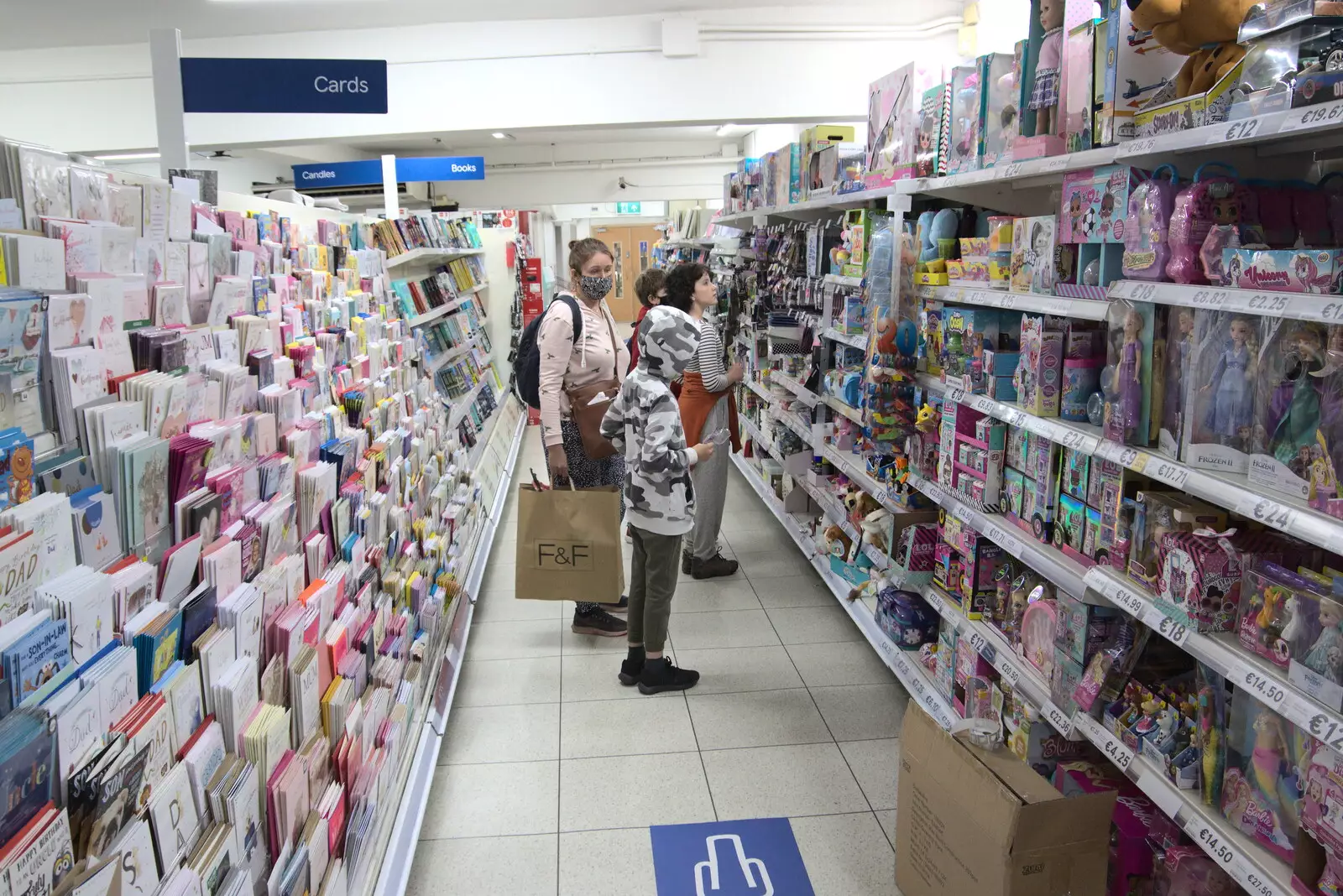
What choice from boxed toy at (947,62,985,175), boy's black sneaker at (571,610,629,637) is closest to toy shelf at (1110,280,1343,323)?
boxed toy at (947,62,985,175)

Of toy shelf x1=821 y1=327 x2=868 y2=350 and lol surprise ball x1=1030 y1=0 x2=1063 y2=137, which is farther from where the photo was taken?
toy shelf x1=821 y1=327 x2=868 y2=350

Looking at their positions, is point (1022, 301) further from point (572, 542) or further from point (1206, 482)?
point (572, 542)

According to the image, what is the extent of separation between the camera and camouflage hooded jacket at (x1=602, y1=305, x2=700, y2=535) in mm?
3354

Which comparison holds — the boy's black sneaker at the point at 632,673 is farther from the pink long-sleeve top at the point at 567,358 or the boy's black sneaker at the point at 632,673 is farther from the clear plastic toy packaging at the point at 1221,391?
the clear plastic toy packaging at the point at 1221,391

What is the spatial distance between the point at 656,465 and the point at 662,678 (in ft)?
3.25

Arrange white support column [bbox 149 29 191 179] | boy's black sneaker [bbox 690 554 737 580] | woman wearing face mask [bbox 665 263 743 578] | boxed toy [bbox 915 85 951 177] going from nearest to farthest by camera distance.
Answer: white support column [bbox 149 29 191 179] → boxed toy [bbox 915 85 951 177] → woman wearing face mask [bbox 665 263 743 578] → boy's black sneaker [bbox 690 554 737 580]

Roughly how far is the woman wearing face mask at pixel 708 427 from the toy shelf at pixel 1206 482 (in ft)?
7.05

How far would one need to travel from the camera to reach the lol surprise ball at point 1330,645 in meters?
1.64

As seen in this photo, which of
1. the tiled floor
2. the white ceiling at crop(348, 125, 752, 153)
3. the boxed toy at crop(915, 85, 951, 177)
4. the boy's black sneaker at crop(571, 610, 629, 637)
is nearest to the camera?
the tiled floor

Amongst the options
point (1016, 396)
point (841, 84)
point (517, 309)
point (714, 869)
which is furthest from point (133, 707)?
point (517, 309)

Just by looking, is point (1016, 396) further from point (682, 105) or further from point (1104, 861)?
point (682, 105)

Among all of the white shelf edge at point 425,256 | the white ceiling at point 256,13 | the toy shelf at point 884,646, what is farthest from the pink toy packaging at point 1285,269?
the white ceiling at point 256,13

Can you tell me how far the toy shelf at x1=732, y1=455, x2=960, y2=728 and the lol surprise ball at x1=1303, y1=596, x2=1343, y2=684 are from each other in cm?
127

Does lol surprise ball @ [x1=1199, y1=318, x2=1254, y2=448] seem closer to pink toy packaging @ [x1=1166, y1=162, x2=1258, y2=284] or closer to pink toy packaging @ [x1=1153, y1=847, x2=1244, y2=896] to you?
pink toy packaging @ [x1=1166, y1=162, x2=1258, y2=284]
